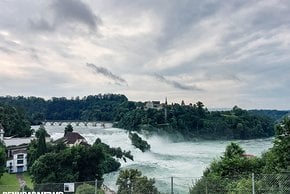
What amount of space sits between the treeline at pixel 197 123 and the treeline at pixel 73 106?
17116 mm

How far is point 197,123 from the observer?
80.2m

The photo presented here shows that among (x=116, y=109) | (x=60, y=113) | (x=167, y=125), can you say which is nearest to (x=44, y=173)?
(x=167, y=125)

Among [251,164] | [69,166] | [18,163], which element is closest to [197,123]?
[18,163]

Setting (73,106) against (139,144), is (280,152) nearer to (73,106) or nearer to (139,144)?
(139,144)

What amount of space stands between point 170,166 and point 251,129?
46144mm

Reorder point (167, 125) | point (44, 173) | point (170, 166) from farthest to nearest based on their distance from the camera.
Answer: point (167, 125), point (170, 166), point (44, 173)

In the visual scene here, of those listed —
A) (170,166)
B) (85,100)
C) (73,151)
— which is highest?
(85,100)

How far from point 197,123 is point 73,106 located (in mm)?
47551

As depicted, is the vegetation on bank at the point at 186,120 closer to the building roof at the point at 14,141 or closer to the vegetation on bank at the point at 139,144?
the vegetation on bank at the point at 139,144

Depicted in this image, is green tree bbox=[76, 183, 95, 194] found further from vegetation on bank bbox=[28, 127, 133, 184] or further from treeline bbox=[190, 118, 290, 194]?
vegetation on bank bbox=[28, 127, 133, 184]

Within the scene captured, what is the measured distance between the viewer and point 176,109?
85688 mm

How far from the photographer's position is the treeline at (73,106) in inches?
4001

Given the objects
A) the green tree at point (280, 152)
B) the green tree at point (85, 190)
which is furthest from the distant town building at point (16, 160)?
the green tree at point (280, 152)

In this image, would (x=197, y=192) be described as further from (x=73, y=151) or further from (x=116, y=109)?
(x=116, y=109)
